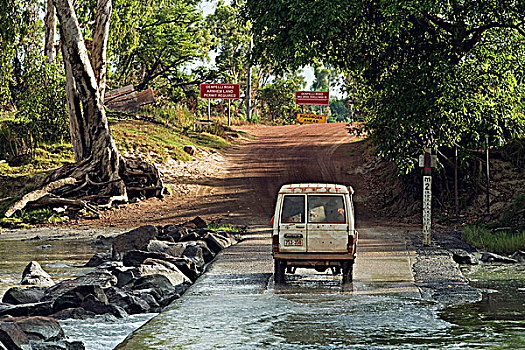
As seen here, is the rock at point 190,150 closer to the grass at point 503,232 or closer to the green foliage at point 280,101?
the grass at point 503,232

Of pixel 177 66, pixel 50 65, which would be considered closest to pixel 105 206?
pixel 50 65

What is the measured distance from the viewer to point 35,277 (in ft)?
51.7

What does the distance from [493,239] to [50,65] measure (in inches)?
905

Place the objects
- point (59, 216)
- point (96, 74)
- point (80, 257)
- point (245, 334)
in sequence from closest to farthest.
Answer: point (245, 334) → point (80, 257) → point (59, 216) → point (96, 74)

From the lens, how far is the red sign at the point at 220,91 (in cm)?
4766

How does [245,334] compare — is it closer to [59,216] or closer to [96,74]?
[59,216]

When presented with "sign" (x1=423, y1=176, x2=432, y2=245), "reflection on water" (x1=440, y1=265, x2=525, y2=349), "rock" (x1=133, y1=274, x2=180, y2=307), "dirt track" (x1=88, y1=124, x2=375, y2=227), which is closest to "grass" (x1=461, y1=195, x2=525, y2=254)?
"sign" (x1=423, y1=176, x2=432, y2=245)

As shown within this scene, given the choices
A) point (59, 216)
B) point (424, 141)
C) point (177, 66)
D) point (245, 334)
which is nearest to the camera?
point (245, 334)

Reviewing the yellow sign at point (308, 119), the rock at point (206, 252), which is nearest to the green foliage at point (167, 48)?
the yellow sign at point (308, 119)

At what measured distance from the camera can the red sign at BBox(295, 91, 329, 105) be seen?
64812 millimetres

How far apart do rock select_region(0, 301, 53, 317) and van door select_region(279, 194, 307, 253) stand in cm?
436

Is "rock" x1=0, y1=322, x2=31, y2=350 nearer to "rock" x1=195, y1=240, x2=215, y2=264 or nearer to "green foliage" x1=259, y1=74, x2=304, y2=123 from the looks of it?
"rock" x1=195, y1=240, x2=215, y2=264

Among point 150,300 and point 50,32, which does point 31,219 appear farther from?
point 150,300

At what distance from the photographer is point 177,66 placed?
2199 inches
